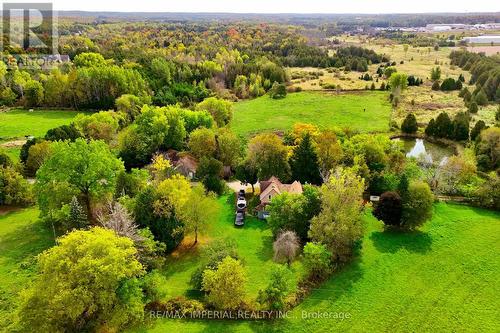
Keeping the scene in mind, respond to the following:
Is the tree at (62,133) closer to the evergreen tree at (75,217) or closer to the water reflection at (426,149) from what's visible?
the evergreen tree at (75,217)

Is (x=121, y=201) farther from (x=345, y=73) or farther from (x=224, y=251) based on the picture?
(x=345, y=73)

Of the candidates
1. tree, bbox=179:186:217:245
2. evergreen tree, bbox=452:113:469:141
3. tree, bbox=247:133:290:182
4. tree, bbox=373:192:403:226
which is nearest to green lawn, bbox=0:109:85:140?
tree, bbox=247:133:290:182

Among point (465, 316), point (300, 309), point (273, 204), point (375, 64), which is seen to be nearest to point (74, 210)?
point (273, 204)

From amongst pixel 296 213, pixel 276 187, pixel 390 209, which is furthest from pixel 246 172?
pixel 390 209

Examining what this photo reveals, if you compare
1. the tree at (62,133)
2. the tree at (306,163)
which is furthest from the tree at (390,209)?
the tree at (62,133)

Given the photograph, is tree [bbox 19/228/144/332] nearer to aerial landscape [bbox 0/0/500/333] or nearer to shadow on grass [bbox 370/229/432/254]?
aerial landscape [bbox 0/0/500/333]
